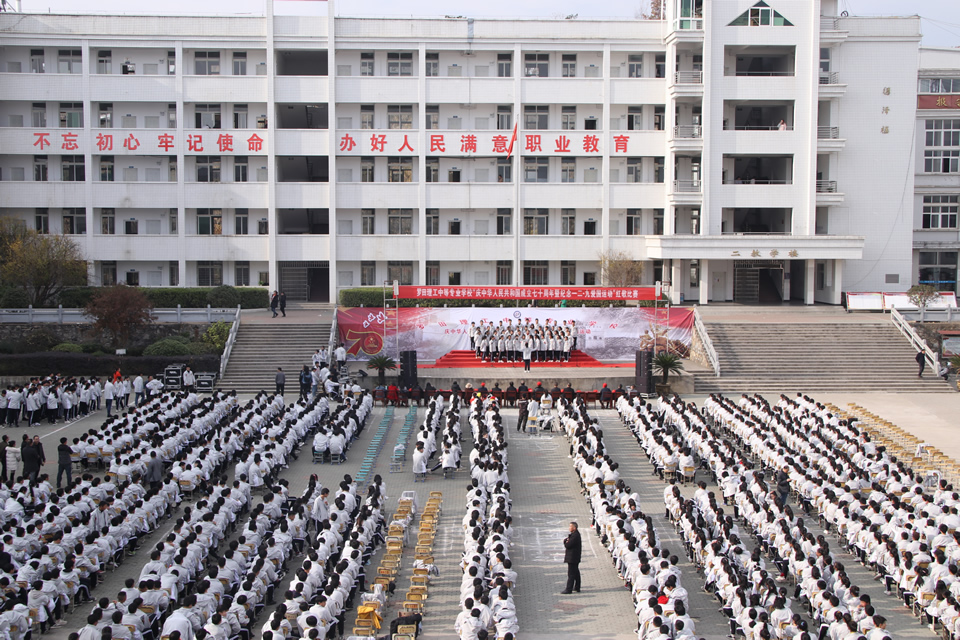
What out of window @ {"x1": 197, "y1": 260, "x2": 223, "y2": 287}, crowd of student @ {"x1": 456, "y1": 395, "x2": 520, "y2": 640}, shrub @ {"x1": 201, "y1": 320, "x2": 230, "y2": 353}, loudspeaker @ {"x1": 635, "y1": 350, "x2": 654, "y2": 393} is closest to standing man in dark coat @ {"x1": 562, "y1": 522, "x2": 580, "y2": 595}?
crowd of student @ {"x1": 456, "y1": 395, "x2": 520, "y2": 640}

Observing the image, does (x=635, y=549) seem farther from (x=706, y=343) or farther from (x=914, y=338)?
(x=914, y=338)

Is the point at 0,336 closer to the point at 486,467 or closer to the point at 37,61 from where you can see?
the point at 37,61

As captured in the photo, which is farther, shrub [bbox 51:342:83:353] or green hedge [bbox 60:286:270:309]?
green hedge [bbox 60:286:270:309]

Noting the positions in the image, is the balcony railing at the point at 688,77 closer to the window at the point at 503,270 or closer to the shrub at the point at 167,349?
the window at the point at 503,270

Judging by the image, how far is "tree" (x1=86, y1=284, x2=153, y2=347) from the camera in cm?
3528

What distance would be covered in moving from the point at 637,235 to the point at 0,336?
29.7 meters

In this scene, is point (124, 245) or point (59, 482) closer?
point (59, 482)

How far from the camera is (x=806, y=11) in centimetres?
4550

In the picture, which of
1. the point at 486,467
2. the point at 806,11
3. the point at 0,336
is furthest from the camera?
the point at 806,11

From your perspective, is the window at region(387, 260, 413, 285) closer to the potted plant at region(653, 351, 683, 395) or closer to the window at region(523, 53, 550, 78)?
the window at region(523, 53, 550, 78)

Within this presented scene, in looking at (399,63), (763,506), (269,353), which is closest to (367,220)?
(399,63)

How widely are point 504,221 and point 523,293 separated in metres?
10.7

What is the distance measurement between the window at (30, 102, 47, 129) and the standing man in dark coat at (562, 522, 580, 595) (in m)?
41.0

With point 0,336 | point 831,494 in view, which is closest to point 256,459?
point 831,494
